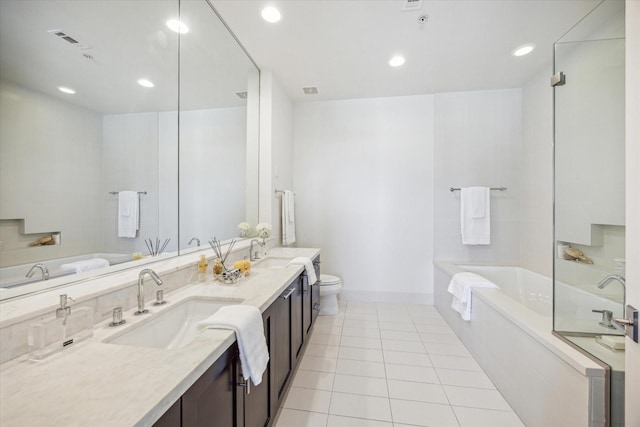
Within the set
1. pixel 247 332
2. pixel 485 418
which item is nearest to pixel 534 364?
pixel 485 418

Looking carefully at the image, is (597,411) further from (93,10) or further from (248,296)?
(93,10)

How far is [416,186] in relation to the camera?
3.58m

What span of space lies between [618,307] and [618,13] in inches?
63.1

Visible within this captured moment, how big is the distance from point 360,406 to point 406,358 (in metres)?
0.75

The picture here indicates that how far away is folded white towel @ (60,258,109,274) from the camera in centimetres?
119

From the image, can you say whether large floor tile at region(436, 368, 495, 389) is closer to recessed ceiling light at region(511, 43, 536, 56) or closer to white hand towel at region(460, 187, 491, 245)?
white hand towel at region(460, 187, 491, 245)

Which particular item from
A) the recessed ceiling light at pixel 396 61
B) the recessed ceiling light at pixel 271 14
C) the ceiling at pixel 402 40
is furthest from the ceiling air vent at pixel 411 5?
the recessed ceiling light at pixel 271 14

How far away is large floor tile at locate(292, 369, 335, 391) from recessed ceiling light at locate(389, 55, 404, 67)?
3.04 meters

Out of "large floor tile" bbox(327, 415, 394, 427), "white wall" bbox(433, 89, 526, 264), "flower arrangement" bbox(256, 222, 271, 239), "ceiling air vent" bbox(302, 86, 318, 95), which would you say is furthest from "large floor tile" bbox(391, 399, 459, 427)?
"ceiling air vent" bbox(302, 86, 318, 95)

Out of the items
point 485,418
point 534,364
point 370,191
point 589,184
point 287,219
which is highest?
point 370,191

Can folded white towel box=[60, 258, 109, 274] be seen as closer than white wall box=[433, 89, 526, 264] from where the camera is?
Yes

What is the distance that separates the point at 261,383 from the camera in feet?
4.35

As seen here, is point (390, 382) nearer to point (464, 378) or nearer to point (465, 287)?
point (464, 378)

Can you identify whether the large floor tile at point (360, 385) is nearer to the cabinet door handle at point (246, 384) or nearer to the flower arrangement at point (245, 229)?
the cabinet door handle at point (246, 384)
